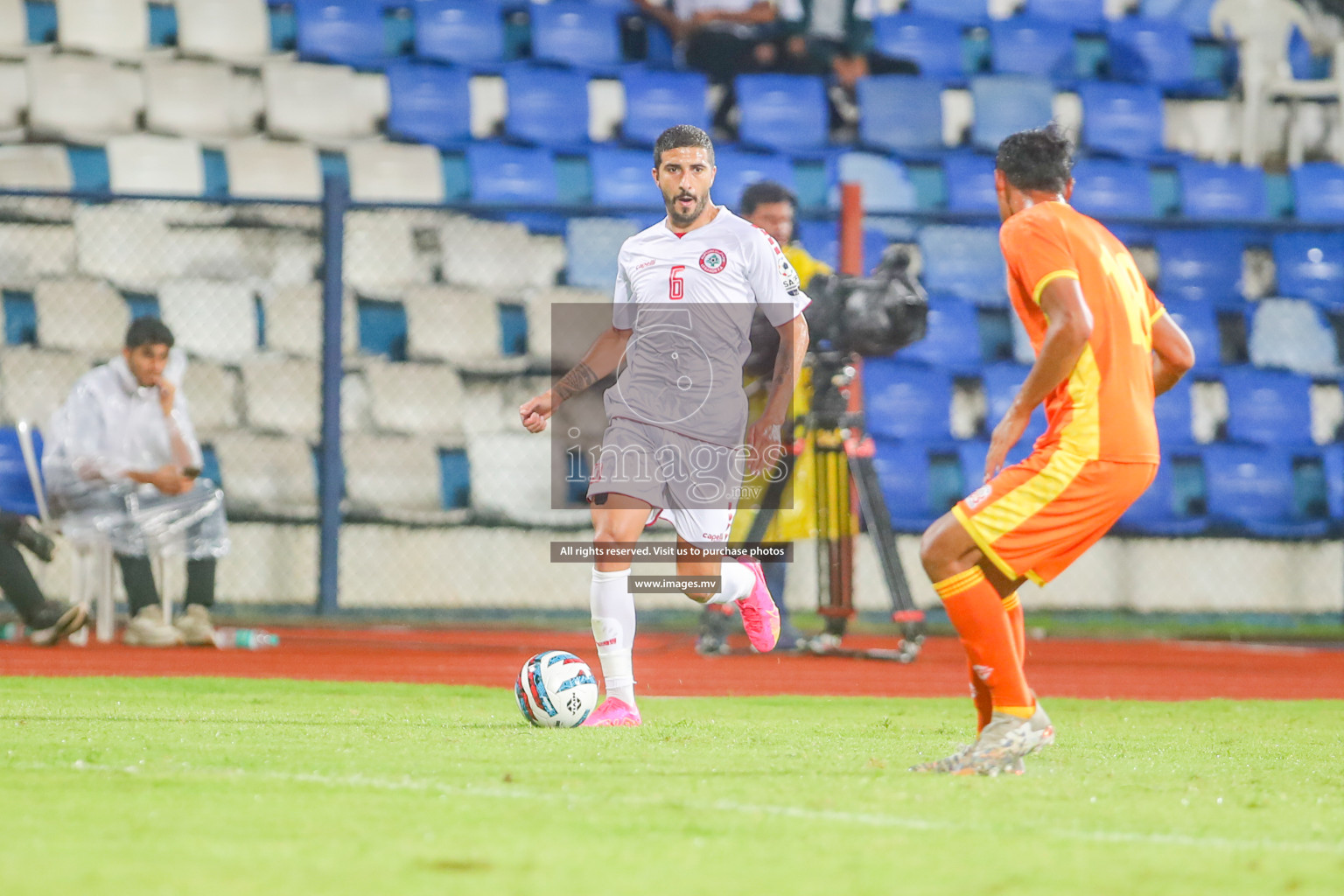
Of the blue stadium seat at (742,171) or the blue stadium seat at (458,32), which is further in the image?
the blue stadium seat at (458,32)

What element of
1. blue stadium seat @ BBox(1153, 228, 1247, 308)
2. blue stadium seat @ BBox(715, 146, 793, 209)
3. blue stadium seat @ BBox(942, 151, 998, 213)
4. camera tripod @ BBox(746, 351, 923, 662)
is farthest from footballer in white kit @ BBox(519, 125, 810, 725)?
blue stadium seat @ BBox(1153, 228, 1247, 308)

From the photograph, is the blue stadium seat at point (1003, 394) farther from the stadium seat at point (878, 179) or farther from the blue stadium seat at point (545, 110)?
the blue stadium seat at point (545, 110)

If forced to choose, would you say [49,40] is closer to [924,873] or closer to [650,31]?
[650,31]

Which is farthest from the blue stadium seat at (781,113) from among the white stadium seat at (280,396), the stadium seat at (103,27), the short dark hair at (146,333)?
the short dark hair at (146,333)

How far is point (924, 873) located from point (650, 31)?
11505 mm

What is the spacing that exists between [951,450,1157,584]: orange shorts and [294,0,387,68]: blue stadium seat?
380 inches

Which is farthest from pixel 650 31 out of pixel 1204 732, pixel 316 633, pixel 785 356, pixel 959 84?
pixel 1204 732

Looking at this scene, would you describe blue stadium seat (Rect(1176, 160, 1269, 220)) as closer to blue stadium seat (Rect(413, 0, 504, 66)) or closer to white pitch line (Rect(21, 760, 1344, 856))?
blue stadium seat (Rect(413, 0, 504, 66))

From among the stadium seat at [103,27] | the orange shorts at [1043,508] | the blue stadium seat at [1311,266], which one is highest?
the stadium seat at [103,27]

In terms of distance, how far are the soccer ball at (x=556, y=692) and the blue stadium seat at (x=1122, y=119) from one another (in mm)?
9401

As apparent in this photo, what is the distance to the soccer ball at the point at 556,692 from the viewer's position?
5422 millimetres

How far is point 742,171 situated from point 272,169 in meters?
3.46

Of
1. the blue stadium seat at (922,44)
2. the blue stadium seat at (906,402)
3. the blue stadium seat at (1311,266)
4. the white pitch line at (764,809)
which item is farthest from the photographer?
the blue stadium seat at (922,44)

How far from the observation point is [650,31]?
13.7 metres
